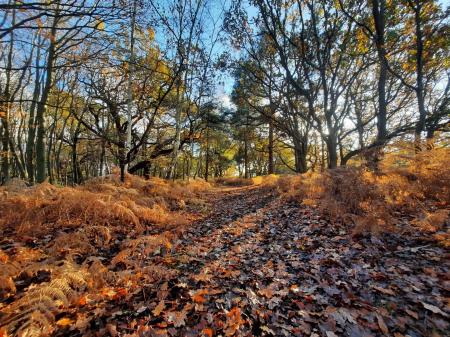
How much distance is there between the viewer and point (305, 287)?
289 centimetres

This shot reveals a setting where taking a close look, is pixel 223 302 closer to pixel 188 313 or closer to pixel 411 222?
pixel 188 313

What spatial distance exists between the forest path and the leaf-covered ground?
1 cm

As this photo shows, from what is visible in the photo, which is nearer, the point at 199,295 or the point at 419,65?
the point at 199,295

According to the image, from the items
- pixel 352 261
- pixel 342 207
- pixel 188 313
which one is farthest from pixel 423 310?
pixel 342 207

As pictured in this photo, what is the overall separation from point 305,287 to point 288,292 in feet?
0.86

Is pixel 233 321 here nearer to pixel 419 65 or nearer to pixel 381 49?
pixel 381 49

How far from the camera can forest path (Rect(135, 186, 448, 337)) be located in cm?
221

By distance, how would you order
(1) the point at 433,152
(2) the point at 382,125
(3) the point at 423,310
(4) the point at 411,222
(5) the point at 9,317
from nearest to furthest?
(5) the point at 9,317, (3) the point at 423,310, (4) the point at 411,222, (1) the point at 433,152, (2) the point at 382,125

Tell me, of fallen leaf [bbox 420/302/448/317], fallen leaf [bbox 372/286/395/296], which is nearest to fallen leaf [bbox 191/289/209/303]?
fallen leaf [bbox 372/286/395/296]

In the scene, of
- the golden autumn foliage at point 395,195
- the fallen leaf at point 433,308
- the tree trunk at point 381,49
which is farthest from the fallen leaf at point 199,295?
the tree trunk at point 381,49

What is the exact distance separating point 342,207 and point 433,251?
76.2 inches

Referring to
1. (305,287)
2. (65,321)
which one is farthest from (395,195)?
(65,321)

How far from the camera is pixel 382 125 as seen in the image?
23.2 feet

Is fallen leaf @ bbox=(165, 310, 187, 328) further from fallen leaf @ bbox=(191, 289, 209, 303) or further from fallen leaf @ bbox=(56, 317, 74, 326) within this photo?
fallen leaf @ bbox=(56, 317, 74, 326)
